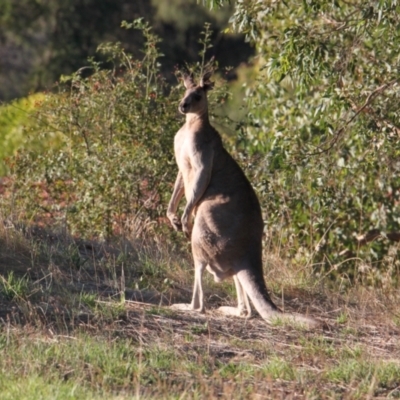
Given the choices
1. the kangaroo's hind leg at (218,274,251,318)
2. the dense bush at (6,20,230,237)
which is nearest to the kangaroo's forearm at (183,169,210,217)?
the kangaroo's hind leg at (218,274,251,318)

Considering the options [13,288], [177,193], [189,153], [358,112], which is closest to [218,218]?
[189,153]

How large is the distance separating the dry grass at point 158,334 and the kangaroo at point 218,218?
0.23m

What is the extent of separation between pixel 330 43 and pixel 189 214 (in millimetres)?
2428

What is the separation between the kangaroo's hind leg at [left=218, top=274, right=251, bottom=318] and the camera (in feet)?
25.2

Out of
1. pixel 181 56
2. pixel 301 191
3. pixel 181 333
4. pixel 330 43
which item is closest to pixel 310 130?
pixel 301 191

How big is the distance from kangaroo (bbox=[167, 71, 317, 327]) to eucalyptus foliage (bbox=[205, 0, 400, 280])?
881 millimetres

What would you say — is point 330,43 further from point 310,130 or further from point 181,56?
point 181,56

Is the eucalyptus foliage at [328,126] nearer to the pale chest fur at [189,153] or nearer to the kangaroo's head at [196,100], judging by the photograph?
the kangaroo's head at [196,100]

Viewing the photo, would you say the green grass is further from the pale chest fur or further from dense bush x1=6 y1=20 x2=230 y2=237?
dense bush x1=6 y1=20 x2=230 y2=237

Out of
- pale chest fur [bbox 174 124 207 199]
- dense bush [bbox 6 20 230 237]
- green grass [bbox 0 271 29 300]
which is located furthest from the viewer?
dense bush [bbox 6 20 230 237]

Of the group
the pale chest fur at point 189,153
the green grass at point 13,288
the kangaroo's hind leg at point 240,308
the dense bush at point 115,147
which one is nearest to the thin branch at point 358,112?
the pale chest fur at point 189,153

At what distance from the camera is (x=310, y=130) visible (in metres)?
11.0

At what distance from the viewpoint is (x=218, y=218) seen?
7.75 metres

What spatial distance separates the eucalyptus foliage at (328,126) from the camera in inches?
339
